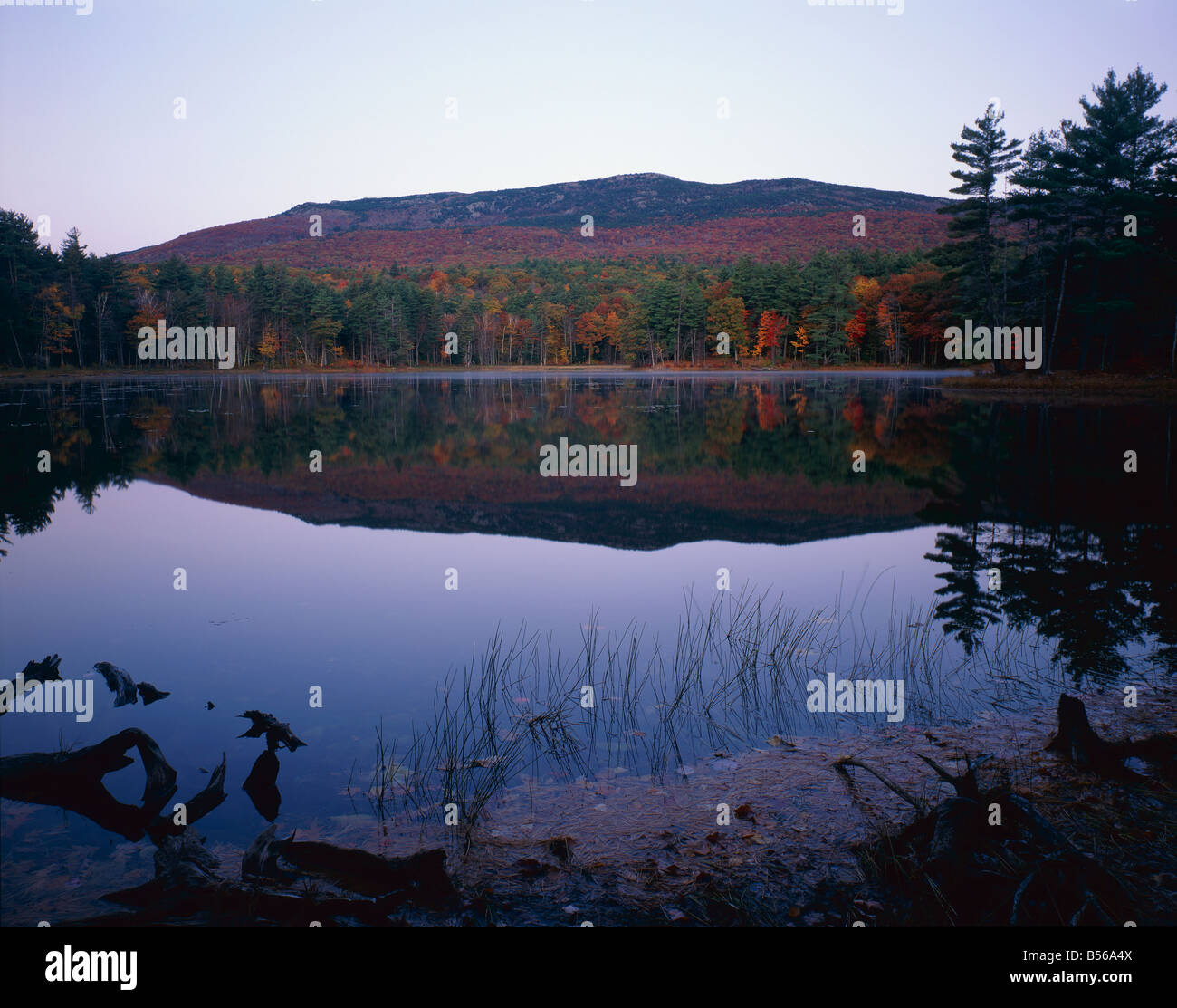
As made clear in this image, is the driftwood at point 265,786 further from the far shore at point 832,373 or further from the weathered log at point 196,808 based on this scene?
the far shore at point 832,373

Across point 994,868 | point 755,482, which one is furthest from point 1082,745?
point 755,482

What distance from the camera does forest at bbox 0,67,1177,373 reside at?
47.2 m

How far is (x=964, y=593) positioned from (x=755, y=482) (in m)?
9.78

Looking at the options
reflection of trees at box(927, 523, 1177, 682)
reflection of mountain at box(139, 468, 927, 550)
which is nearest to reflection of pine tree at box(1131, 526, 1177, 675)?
reflection of trees at box(927, 523, 1177, 682)

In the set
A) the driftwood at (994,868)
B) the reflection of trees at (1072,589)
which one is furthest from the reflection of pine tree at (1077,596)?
the driftwood at (994,868)

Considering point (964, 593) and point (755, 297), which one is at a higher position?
point (755, 297)

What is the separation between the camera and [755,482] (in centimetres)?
1989

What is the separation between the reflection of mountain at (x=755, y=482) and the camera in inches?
420

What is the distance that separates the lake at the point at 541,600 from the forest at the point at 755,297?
97.7 feet

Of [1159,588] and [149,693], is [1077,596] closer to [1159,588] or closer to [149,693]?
[1159,588]

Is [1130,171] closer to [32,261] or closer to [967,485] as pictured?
[967,485]

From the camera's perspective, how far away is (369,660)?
8.19 m

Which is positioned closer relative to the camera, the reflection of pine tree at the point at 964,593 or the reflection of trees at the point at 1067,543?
the reflection of trees at the point at 1067,543

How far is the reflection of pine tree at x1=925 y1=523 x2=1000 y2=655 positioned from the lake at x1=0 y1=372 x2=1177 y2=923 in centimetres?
6
